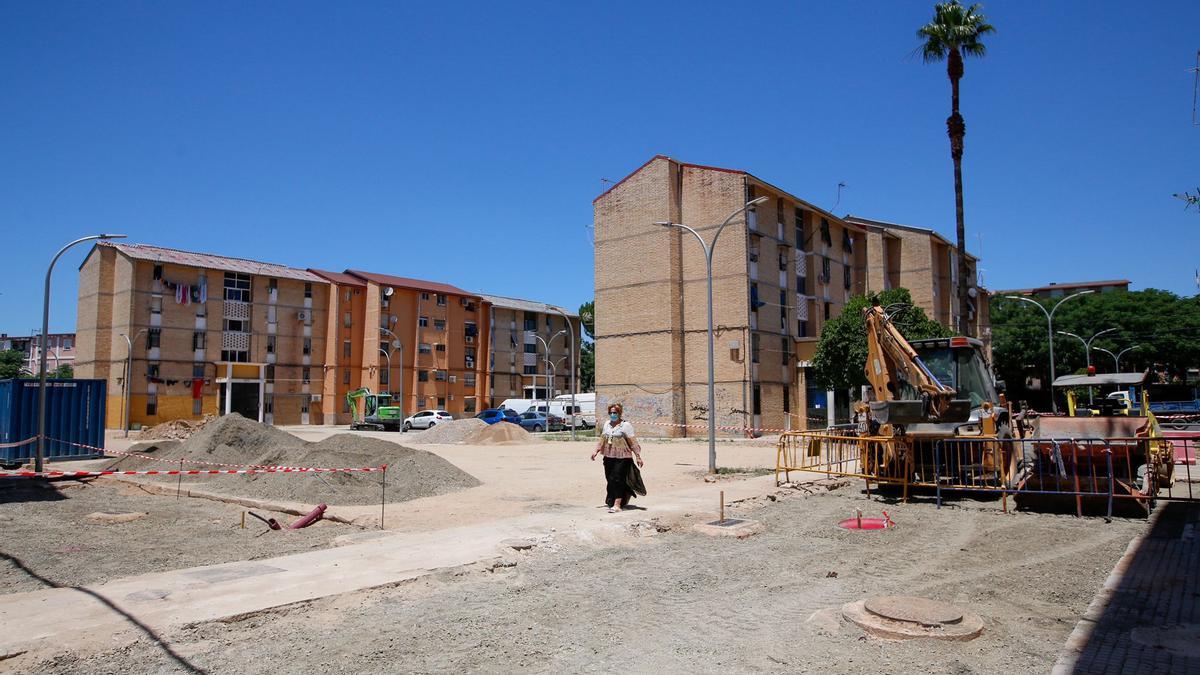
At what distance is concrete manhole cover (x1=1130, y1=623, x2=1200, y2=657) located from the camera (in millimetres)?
5277

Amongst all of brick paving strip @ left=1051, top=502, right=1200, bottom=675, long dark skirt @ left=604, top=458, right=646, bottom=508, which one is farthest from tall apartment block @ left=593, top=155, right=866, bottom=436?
brick paving strip @ left=1051, top=502, right=1200, bottom=675

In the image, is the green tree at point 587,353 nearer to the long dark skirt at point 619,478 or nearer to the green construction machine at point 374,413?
the green construction machine at point 374,413

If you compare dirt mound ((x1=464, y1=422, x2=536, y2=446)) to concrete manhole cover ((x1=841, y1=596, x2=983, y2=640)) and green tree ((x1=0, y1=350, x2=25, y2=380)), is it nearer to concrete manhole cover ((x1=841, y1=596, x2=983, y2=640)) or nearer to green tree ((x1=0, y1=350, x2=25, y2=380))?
concrete manhole cover ((x1=841, y1=596, x2=983, y2=640))

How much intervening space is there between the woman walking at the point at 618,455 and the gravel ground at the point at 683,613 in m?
2.12

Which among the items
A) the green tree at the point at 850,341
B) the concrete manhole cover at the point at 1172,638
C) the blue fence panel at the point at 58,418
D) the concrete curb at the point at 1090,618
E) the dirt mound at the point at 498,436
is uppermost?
the green tree at the point at 850,341

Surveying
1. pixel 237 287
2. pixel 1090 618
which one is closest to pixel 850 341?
pixel 1090 618

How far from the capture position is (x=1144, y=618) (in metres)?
6.10

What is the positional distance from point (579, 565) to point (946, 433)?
7536mm

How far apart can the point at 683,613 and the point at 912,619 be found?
1.85 meters

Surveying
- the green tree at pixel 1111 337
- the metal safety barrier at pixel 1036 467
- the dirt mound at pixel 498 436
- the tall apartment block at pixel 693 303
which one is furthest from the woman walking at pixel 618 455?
the green tree at pixel 1111 337

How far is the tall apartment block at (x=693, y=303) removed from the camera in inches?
1646

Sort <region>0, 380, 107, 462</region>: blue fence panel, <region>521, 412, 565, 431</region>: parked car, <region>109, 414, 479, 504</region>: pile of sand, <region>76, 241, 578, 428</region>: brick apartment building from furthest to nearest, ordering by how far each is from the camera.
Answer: <region>76, 241, 578, 428</region>: brick apartment building
<region>521, 412, 565, 431</region>: parked car
<region>0, 380, 107, 462</region>: blue fence panel
<region>109, 414, 479, 504</region>: pile of sand

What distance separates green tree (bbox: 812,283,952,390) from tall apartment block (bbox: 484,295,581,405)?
35830 mm

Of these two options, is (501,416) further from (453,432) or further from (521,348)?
(521,348)
